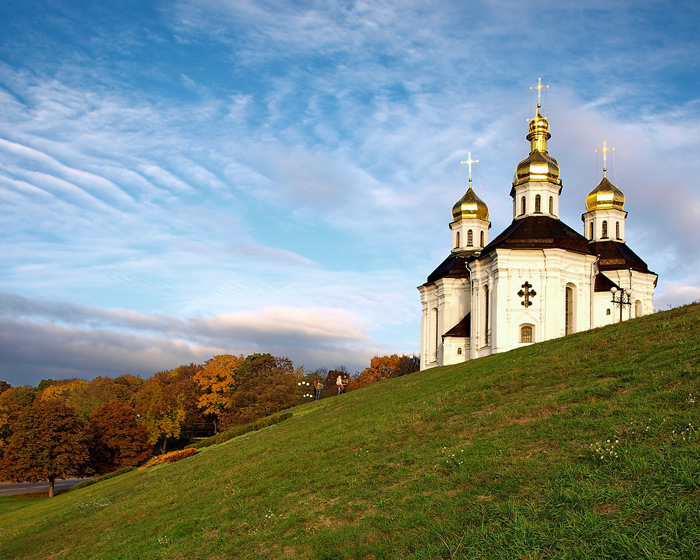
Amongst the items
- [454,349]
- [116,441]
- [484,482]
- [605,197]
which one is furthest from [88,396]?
[484,482]

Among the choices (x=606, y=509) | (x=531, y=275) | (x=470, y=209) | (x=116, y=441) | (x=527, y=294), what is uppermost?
(x=470, y=209)

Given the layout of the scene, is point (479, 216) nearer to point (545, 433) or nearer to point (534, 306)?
point (534, 306)

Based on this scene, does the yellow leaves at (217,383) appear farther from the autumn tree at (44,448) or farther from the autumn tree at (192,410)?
the autumn tree at (44,448)

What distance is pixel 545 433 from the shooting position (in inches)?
332

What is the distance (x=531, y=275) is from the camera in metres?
33.2

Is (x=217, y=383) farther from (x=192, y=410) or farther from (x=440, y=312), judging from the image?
(x=440, y=312)

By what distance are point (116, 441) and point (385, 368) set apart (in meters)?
35.6

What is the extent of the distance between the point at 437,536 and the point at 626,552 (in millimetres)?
1969

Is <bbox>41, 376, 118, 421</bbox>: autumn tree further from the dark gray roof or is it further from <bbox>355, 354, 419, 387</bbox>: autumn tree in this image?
the dark gray roof

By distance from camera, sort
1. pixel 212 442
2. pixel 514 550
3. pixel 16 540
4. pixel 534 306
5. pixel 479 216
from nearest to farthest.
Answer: pixel 514 550 < pixel 16 540 < pixel 212 442 < pixel 534 306 < pixel 479 216

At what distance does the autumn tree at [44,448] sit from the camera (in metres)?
39.8

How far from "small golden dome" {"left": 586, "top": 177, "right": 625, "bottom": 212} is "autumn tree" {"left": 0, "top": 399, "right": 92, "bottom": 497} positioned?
38.8 metres

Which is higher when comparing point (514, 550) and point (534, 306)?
point (534, 306)

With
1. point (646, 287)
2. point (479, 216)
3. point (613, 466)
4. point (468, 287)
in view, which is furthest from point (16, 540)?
point (646, 287)
